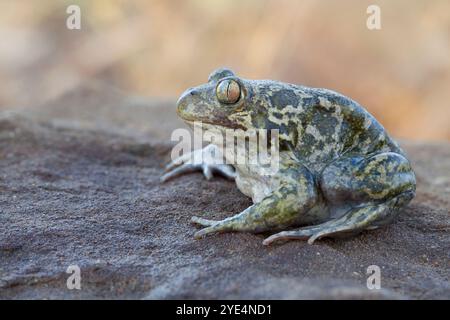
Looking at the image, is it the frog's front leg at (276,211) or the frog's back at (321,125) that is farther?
the frog's back at (321,125)

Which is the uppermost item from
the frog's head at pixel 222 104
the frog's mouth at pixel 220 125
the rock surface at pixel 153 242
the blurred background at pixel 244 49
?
the blurred background at pixel 244 49

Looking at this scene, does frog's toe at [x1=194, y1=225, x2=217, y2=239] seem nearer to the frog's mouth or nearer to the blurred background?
the frog's mouth

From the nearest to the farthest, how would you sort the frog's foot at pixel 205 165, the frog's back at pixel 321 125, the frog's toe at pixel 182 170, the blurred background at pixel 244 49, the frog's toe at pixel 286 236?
the frog's toe at pixel 286 236 → the frog's back at pixel 321 125 → the frog's foot at pixel 205 165 → the frog's toe at pixel 182 170 → the blurred background at pixel 244 49

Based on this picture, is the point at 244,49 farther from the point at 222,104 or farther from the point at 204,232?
the point at 204,232

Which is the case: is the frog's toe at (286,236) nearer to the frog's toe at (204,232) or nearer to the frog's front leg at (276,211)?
→ the frog's front leg at (276,211)

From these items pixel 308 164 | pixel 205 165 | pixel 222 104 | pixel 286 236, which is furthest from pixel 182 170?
pixel 286 236

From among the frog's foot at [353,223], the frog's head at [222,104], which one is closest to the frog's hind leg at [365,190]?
the frog's foot at [353,223]
